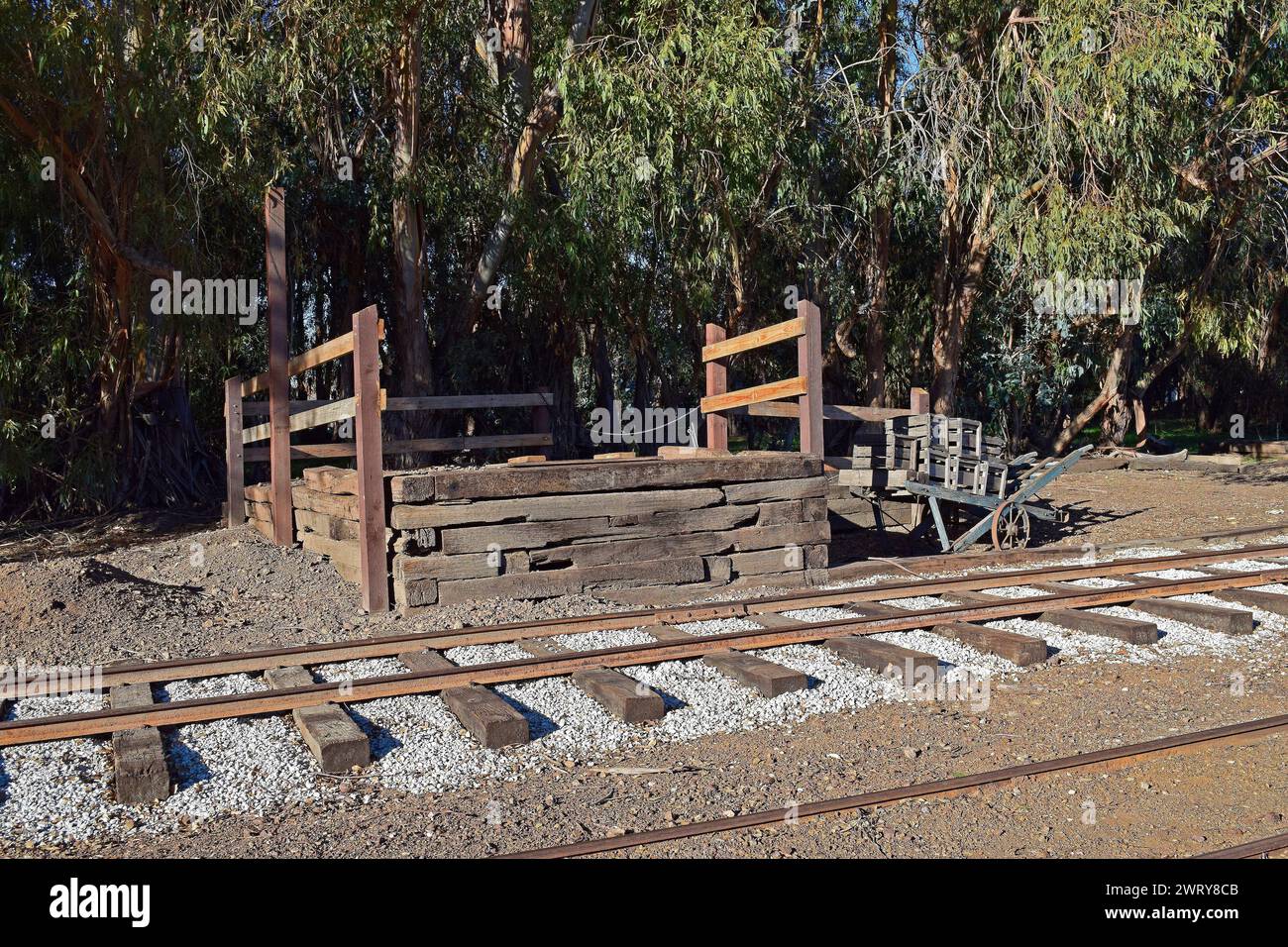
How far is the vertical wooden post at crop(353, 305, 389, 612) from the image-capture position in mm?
8891

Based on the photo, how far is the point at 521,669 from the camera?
6895 mm

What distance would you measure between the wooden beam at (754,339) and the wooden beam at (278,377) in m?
4.32

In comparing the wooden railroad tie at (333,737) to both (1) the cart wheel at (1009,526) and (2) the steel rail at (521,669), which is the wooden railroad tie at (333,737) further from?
(1) the cart wheel at (1009,526)

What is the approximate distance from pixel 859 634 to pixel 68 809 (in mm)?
4931

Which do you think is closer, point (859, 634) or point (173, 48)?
point (859, 634)

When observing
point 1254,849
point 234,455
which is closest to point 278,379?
point 234,455

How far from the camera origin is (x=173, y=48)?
1492 cm

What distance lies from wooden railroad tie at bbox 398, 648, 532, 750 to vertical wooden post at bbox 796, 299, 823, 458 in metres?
5.53

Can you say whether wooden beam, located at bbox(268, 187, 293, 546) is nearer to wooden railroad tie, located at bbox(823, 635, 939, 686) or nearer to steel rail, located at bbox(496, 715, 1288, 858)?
wooden railroad tie, located at bbox(823, 635, 939, 686)

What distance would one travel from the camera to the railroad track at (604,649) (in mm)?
6102

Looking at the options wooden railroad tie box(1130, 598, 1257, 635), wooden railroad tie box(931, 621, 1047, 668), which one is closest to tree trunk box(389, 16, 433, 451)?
wooden railroad tie box(931, 621, 1047, 668)

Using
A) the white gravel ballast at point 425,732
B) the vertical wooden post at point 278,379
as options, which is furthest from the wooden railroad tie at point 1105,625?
the vertical wooden post at point 278,379
